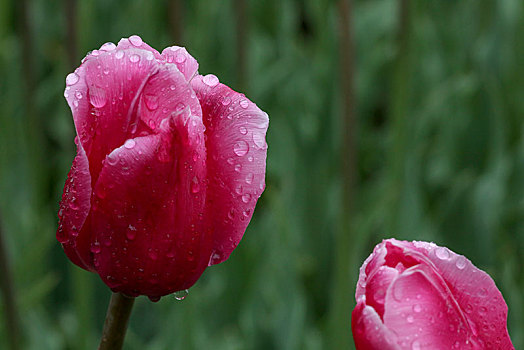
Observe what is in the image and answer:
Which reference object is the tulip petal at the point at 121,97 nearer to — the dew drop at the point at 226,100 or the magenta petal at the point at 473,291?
the dew drop at the point at 226,100

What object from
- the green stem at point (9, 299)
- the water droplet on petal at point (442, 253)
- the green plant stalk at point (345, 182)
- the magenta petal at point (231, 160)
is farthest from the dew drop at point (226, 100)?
the green plant stalk at point (345, 182)

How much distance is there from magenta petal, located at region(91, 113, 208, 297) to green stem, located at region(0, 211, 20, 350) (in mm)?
364

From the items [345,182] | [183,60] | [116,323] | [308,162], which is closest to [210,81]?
[183,60]

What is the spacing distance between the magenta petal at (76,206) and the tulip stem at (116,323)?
0.03 m

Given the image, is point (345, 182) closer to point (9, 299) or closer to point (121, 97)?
point (9, 299)

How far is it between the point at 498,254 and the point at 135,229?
1176 mm

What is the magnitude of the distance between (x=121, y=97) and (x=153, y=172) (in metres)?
0.04

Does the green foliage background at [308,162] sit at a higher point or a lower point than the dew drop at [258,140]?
lower

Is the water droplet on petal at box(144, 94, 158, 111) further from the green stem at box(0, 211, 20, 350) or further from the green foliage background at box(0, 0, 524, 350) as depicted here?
the green foliage background at box(0, 0, 524, 350)

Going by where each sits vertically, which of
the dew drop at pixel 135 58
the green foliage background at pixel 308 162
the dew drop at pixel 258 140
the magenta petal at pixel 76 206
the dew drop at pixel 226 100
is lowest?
the green foliage background at pixel 308 162

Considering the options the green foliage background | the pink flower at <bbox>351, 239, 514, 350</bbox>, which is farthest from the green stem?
the pink flower at <bbox>351, 239, 514, 350</bbox>

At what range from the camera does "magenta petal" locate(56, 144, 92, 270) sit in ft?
1.18

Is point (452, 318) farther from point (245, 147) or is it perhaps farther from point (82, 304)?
point (82, 304)

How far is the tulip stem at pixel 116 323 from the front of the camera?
1.20 ft
